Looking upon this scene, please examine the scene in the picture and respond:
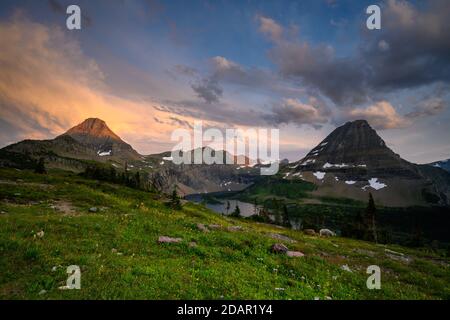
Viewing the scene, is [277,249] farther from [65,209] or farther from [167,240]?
[65,209]

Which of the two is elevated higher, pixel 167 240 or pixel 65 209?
pixel 65 209

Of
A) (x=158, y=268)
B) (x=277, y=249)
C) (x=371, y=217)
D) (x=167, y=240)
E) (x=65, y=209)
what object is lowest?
(x=371, y=217)

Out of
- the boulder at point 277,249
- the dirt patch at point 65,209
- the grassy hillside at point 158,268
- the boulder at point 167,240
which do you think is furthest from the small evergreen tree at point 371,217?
the boulder at point 167,240

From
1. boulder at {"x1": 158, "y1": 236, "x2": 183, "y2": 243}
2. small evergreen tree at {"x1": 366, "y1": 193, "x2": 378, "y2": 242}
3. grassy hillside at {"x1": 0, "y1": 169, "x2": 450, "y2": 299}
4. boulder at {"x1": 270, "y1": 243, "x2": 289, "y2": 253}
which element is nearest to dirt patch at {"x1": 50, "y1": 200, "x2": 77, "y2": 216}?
grassy hillside at {"x1": 0, "y1": 169, "x2": 450, "y2": 299}

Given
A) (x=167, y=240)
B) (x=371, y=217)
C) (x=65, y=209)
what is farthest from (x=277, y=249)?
(x=371, y=217)

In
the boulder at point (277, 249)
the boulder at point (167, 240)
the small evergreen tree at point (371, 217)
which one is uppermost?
the boulder at point (167, 240)

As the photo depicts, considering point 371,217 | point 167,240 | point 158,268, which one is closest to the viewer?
point 158,268

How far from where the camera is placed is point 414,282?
2108cm

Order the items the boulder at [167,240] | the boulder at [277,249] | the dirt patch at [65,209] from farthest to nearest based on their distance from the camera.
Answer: the dirt patch at [65,209]
the boulder at [277,249]
the boulder at [167,240]

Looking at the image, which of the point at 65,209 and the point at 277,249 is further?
the point at 65,209

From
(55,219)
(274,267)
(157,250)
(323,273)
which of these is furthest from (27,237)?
(323,273)

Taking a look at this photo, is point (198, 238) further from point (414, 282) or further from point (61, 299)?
point (414, 282)

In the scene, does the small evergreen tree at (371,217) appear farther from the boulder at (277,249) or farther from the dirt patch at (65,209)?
the dirt patch at (65,209)

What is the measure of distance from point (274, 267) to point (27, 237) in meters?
15.0
